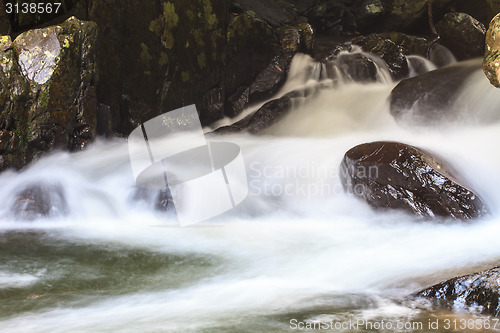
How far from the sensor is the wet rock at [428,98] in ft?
22.7

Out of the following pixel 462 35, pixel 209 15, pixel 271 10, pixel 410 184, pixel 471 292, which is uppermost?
pixel 271 10

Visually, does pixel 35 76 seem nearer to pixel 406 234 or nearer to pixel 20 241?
pixel 20 241

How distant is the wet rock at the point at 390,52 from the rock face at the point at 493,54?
315 cm

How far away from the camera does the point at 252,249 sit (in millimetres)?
4039

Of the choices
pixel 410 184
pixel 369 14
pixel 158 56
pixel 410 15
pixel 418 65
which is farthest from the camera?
pixel 369 14

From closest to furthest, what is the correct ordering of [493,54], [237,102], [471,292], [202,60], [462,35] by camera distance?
[471,292] → [493,54] → [202,60] → [237,102] → [462,35]

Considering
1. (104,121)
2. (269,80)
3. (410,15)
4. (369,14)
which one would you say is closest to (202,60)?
(269,80)

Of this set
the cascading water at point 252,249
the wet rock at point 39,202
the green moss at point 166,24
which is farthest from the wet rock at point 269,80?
the wet rock at point 39,202

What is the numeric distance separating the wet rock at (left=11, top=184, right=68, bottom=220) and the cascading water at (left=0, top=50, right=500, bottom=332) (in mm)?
84

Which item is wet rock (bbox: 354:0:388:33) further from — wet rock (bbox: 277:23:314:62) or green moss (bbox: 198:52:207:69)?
green moss (bbox: 198:52:207:69)

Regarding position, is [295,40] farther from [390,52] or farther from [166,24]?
[166,24]

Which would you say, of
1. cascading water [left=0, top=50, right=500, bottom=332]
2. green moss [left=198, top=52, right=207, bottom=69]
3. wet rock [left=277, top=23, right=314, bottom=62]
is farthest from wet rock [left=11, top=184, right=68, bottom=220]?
wet rock [left=277, top=23, right=314, bottom=62]

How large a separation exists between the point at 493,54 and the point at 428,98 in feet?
5.22

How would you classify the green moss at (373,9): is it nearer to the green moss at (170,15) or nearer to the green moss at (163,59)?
the green moss at (170,15)
